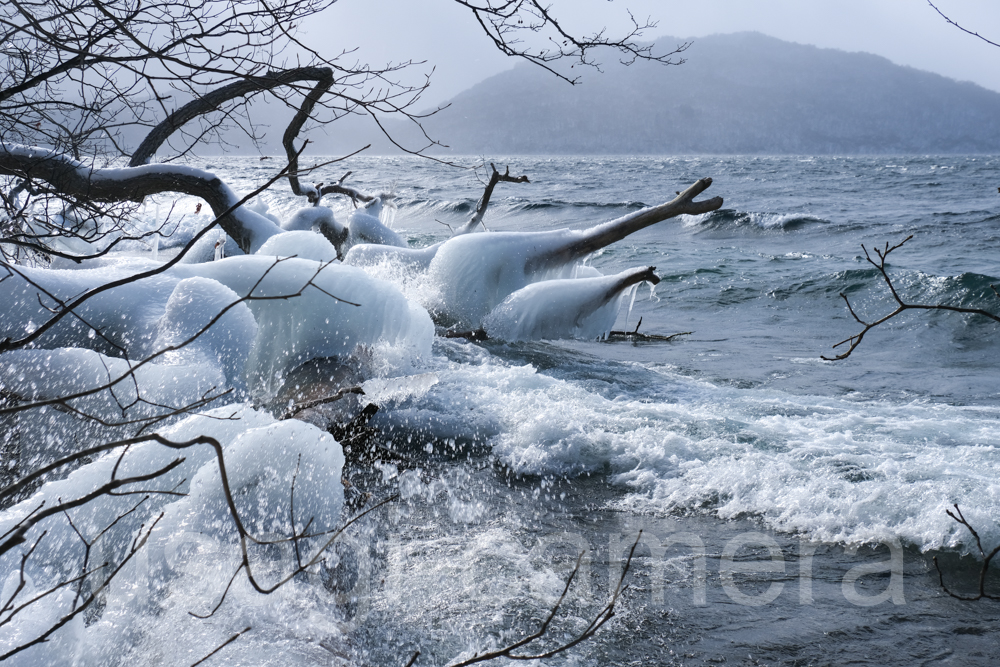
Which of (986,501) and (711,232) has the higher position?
(711,232)

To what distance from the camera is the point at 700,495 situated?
364cm

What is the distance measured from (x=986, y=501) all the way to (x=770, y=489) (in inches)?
39.0

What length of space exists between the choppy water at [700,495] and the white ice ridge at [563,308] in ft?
0.97

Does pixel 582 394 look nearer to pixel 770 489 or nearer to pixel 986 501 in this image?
pixel 770 489

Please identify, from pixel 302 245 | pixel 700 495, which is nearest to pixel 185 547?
pixel 700 495

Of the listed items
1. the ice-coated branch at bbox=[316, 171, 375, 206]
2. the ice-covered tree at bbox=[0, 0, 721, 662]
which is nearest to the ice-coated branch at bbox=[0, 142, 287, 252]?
the ice-covered tree at bbox=[0, 0, 721, 662]

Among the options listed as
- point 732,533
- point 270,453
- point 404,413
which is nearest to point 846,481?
point 732,533

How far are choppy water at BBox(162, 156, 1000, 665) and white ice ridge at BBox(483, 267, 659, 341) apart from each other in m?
0.30

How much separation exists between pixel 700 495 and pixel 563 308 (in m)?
2.92

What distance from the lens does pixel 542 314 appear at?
20.9ft

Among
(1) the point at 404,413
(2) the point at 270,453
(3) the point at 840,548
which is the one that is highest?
(2) the point at 270,453

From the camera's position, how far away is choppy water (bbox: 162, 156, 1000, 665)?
2.54 meters

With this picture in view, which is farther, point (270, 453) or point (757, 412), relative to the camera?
point (757, 412)

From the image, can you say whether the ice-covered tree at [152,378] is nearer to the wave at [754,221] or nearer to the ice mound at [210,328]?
the ice mound at [210,328]
